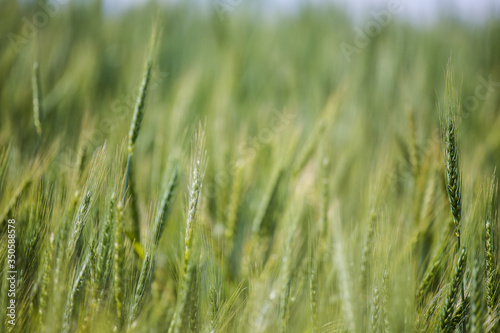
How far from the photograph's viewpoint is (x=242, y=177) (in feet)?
2.35

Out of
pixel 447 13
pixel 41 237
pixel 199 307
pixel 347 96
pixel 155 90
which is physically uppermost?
pixel 447 13

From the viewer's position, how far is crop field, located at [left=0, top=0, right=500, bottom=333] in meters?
0.45

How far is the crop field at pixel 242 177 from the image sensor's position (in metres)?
0.45

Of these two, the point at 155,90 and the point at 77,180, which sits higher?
the point at 155,90

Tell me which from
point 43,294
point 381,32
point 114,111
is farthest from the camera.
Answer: point 381,32

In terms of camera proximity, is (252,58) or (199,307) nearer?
(199,307)

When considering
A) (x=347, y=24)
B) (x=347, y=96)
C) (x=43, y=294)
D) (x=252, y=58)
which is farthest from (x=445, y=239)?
(x=347, y=24)

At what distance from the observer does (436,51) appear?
1.44 m

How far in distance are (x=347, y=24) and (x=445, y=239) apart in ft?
4.65

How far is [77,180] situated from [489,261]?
0.59 meters

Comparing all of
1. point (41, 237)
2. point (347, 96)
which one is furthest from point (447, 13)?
point (41, 237)

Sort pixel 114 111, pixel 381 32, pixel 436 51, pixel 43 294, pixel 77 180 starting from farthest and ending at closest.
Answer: pixel 381 32
pixel 436 51
pixel 114 111
pixel 77 180
pixel 43 294

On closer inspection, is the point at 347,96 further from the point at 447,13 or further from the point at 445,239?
the point at 447,13

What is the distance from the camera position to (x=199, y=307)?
49 cm
